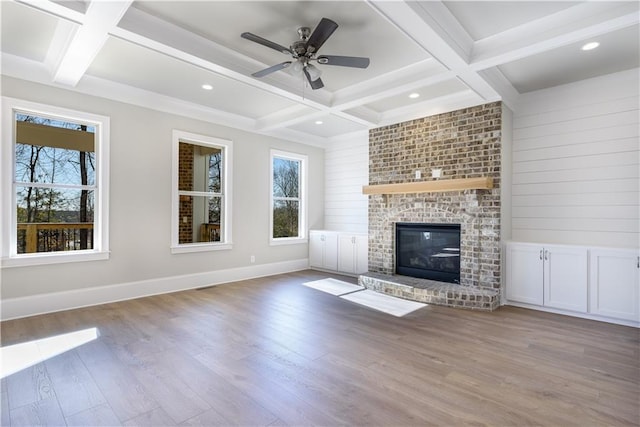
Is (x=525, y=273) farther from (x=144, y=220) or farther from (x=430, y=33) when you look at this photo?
(x=144, y=220)

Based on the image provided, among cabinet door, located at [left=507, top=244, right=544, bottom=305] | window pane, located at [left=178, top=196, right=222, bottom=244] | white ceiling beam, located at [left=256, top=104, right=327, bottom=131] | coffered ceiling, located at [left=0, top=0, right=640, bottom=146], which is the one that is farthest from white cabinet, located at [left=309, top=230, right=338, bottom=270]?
cabinet door, located at [left=507, top=244, right=544, bottom=305]

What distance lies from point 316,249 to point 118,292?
3.62m

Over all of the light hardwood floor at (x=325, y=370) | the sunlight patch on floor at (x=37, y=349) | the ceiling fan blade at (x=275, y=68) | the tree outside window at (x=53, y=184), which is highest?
the ceiling fan blade at (x=275, y=68)

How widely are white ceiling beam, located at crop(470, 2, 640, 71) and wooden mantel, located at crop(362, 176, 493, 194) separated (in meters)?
1.53

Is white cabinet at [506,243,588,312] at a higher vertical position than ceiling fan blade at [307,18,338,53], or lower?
lower

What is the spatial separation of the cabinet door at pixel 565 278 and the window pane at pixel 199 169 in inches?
199

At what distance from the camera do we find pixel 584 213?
13.6ft

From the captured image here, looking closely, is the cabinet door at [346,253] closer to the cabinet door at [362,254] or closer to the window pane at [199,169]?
the cabinet door at [362,254]

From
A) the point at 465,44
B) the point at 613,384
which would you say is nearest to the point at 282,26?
the point at 465,44

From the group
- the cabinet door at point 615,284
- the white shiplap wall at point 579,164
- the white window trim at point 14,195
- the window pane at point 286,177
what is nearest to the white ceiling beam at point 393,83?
the white shiplap wall at point 579,164

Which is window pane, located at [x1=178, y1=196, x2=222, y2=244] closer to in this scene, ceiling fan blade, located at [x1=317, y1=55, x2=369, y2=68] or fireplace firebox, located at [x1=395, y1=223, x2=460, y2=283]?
fireplace firebox, located at [x1=395, y1=223, x2=460, y2=283]

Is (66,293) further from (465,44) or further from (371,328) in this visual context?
(465,44)

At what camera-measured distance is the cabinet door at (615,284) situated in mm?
3502

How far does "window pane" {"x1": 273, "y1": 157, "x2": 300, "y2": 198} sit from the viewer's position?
21.7ft
